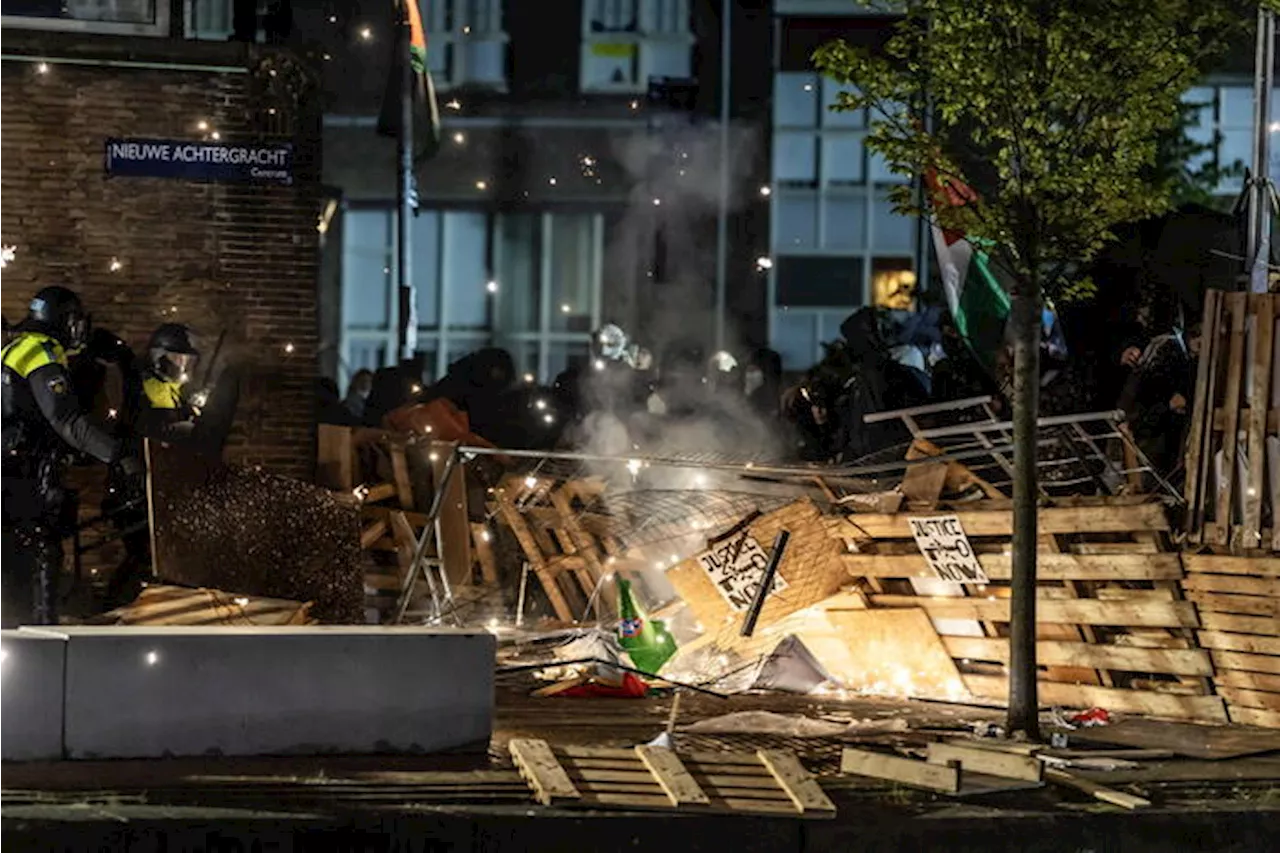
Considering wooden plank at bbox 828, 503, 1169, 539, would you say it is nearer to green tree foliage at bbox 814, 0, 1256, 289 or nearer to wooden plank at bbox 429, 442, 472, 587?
green tree foliage at bbox 814, 0, 1256, 289

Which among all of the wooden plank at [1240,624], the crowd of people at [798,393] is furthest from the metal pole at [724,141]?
the wooden plank at [1240,624]

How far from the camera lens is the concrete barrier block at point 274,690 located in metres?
9.98

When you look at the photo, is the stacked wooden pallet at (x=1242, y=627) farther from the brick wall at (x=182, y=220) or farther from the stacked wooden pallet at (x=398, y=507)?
the brick wall at (x=182, y=220)

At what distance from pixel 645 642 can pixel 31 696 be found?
4.97 metres

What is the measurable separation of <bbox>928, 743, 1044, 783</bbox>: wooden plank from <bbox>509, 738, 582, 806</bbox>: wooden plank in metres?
1.74

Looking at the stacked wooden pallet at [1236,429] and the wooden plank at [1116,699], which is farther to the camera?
the wooden plank at [1116,699]

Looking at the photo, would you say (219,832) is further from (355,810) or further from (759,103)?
(759,103)

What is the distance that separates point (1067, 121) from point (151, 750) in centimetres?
554

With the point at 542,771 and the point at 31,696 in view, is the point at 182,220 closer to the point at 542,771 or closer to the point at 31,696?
the point at 31,696

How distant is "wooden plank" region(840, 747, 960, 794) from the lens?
9758 mm

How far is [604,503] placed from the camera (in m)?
16.0

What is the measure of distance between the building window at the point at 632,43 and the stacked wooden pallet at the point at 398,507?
1934cm

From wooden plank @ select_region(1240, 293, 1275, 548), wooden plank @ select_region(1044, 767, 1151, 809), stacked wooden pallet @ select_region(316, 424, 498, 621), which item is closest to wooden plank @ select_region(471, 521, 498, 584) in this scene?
stacked wooden pallet @ select_region(316, 424, 498, 621)

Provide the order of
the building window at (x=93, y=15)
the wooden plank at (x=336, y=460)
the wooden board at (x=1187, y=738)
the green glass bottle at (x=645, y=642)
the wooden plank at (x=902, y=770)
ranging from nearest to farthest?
the wooden plank at (x=902, y=770) < the wooden board at (x=1187, y=738) < the green glass bottle at (x=645, y=642) < the building window at (x=93, y=15) < the wooden plank at (x=336, y=460)
